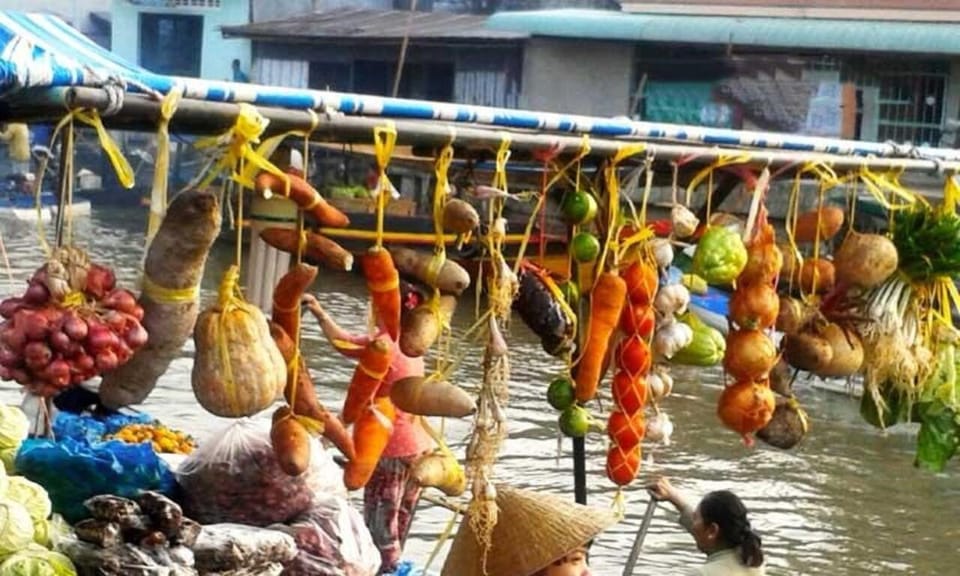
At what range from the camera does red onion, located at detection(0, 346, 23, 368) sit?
2.76 meters

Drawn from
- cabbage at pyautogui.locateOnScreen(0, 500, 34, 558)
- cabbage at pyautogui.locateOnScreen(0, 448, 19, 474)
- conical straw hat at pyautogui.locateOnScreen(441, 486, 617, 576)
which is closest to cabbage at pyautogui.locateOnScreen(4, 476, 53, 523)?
cabbage at pyautogui.locateOnScreen(0, 500, 34, 558)

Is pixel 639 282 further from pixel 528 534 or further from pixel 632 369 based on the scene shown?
pixel 528 534

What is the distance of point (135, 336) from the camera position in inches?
110

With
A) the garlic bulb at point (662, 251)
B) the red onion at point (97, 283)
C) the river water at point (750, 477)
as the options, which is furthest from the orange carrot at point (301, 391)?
the river water at point (750, 477)

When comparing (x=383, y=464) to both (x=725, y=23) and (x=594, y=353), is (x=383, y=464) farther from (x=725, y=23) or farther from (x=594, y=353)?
(x=725, y=23)

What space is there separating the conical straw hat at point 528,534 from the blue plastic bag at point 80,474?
71 centimetres

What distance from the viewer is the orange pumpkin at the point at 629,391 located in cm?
371

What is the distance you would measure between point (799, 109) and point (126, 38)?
14.4m

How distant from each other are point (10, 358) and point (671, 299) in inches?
67.4

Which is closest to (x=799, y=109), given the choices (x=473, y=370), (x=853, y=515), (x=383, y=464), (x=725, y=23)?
(x=725, y=23)

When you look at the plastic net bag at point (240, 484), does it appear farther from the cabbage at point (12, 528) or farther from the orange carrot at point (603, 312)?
the orange carrot at point (603, 312)

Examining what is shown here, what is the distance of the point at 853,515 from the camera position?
31.3 feet

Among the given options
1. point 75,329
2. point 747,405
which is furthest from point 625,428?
point 75,329

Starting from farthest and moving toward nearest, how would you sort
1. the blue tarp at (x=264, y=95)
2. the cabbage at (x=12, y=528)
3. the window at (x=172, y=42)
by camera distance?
the window at (x=172, y=42)
the cabbage at (x=12, y=528)
the blue tarp at (x=264, y=95)
